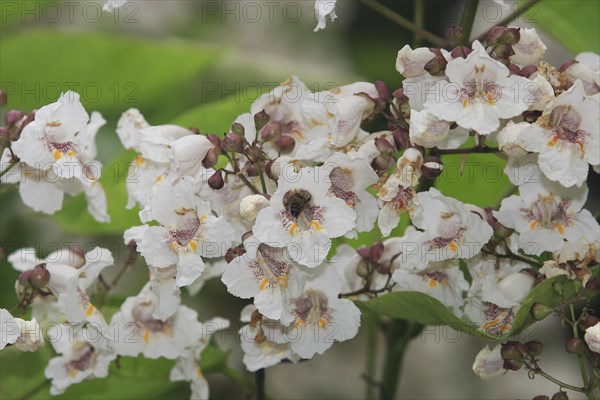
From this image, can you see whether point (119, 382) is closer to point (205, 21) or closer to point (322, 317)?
point (322, 317)

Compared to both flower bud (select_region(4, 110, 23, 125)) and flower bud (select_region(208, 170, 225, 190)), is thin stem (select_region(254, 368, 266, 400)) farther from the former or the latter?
flower bud (select_region(4, 110, 23, 125))

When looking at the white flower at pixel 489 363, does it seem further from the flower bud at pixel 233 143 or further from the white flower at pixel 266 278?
the flower bud at pixel 233 143

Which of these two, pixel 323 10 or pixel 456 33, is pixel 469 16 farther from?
pixel 323 10

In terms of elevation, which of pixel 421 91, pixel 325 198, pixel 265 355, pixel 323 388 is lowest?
pixel 323 388

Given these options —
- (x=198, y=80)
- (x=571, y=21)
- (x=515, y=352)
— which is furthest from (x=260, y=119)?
(x=198, y=80)

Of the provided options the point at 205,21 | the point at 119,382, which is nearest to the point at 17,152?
the point at 119,382

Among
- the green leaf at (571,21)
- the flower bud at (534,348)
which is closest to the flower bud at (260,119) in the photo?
the flower bud at (534,348)
